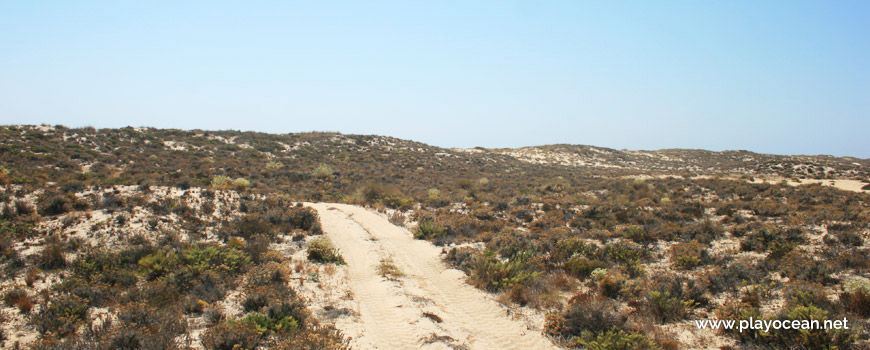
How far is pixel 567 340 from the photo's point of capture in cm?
686

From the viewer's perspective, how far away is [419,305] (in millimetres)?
8461

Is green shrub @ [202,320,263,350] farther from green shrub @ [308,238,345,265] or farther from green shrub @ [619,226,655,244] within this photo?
green shrub @ [619,226,655,244]

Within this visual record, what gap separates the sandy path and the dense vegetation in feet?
2.06

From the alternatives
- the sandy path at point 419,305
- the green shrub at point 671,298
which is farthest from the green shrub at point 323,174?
the green shrub at point 671,298

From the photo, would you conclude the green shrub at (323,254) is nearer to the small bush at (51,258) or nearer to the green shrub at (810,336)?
the small bush at (51,258)

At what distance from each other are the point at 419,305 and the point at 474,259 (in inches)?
123

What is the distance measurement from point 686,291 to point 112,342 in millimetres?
10847

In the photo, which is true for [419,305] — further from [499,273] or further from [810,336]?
[810,336]

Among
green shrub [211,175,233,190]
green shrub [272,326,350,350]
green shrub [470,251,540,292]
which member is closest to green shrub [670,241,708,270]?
green shrub [470,251,540,292]

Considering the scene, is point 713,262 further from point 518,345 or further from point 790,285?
point 518,345

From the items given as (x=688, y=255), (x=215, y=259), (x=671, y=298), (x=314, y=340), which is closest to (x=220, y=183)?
(x=215, y=259)

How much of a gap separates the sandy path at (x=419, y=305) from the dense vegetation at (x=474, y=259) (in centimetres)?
63

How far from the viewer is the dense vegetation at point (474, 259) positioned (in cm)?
652

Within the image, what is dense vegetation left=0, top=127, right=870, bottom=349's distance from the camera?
6.52 meters
